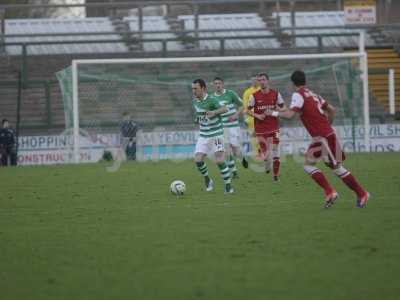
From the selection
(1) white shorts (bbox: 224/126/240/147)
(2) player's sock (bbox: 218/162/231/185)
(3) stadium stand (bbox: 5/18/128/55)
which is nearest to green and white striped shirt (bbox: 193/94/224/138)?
(2) player's sock (bbox: 218/162/231/185)

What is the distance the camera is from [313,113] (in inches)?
520

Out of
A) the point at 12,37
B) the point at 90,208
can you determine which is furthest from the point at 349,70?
the point at 90,208

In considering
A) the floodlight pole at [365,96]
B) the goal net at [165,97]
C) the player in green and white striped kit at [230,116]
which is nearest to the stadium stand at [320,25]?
the goal net at [165,97]

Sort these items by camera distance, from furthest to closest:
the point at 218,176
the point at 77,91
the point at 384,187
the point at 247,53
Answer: the point at 247,53 → the point at 77,91 → the point at 218,176 → the point at 384,187

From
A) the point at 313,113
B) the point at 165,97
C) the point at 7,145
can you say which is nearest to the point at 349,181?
the point at 313,113

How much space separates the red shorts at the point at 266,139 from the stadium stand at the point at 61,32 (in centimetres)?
1812

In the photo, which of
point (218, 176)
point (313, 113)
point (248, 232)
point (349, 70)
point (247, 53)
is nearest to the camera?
point (248, 232)

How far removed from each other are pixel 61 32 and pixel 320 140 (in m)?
28.1

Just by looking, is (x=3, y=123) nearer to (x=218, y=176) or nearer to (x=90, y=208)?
(x=218, y=176)

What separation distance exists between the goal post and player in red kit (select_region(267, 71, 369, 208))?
15.6m

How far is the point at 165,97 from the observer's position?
30156 millimetres

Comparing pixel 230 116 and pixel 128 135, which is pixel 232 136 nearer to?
pixel 230 116

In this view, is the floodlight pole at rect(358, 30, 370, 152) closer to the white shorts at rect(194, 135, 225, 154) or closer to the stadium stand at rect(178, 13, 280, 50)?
the stadium stand at rect(178, 13, 280, 50)

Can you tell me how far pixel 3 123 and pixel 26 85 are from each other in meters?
2.82
